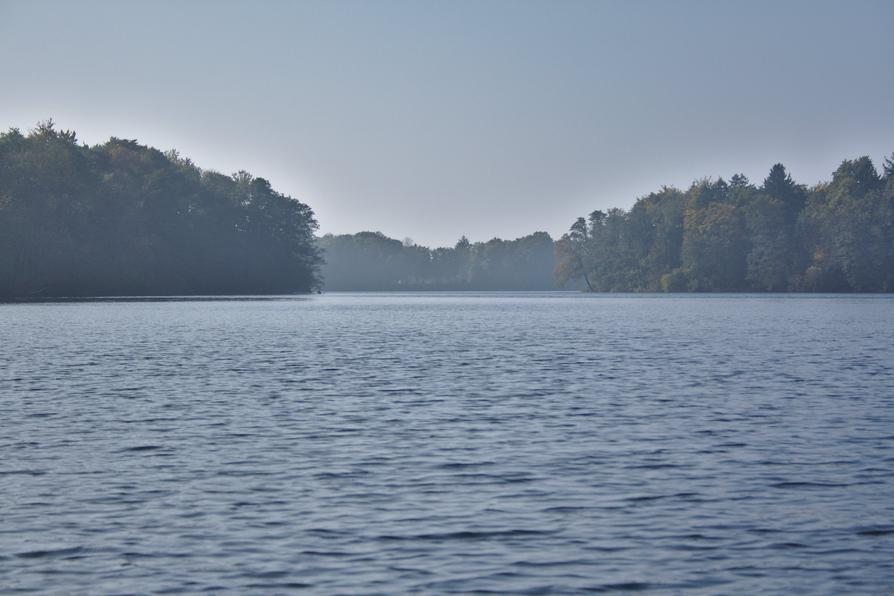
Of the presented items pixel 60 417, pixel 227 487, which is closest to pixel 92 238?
pixel 60 417

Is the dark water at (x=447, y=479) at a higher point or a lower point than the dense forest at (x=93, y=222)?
lower

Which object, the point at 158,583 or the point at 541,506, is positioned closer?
the point at 158,583

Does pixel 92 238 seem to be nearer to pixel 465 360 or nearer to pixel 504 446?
pixel 465 360

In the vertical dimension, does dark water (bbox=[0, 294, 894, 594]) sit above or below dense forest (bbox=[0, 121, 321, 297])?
below

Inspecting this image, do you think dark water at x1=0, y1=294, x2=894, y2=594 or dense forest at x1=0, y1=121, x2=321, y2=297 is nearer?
dark water at x1=0, y1=294, x2=894, y2=594

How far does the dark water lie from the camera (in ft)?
41.5

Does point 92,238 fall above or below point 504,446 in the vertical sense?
above

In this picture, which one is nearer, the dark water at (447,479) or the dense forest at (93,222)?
the dark water at (447,479)

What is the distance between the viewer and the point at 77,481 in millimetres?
18016

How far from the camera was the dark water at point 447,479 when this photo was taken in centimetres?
1266

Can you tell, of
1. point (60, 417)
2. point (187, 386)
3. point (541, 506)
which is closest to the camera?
point (541, 506)

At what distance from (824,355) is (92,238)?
12808cm

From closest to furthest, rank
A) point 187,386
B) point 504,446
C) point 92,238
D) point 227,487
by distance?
point 227,487 → point 504,446 → point 187,386 → point 92,238

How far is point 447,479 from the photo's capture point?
59.6ft
